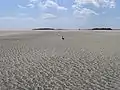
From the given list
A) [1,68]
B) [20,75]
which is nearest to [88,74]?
[20,75]

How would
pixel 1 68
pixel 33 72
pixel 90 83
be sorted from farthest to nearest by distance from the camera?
pixel 1 68 → pixel 33 72 → pixel 90 83

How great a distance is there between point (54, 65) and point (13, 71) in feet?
7.83

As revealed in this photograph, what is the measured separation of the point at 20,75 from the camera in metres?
10.8

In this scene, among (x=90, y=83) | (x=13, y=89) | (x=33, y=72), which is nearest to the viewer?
(x=13, y=89)

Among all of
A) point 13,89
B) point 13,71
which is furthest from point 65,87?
point 13,71

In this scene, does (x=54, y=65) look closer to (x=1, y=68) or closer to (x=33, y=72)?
(x=33, y=72)

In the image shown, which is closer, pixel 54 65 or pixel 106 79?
pixel 106 79

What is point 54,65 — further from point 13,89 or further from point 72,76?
point 13,89

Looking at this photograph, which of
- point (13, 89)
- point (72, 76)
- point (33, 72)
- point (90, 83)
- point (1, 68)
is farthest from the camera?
point (1, 68)

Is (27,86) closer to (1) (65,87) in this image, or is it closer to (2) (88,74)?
(1) (65,87)

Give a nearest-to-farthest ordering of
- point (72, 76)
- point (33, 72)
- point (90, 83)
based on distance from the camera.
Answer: point (90, 83) → point (72, 76) → point (33, 72)

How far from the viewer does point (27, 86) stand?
9.09m

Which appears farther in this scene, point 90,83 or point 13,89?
point 90,83

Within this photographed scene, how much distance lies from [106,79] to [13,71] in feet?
14.8
